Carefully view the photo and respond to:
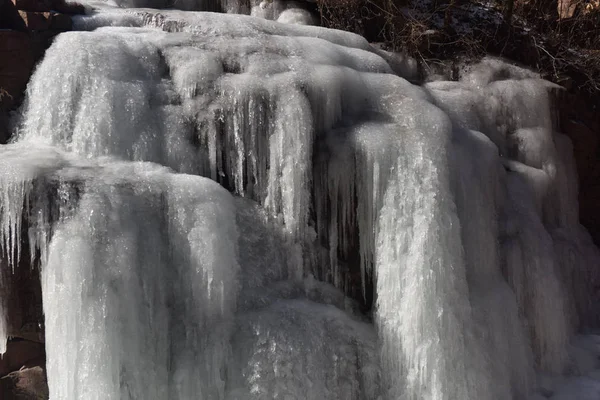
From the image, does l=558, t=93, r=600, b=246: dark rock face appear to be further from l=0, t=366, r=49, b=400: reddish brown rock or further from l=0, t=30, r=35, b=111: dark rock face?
l=0, t=366, r=49, b=400: reddish brown rock

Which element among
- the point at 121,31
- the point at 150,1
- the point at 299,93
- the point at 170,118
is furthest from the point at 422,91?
the point at 150,1

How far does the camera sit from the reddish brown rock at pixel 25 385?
15.1 feet

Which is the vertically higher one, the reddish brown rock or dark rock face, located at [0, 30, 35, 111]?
dark rock face, located at [0, 30, 35, 111]

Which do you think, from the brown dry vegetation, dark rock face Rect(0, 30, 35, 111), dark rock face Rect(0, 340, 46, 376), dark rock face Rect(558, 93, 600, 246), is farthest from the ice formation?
dark rock face Rect(558, 93, 600, 246)

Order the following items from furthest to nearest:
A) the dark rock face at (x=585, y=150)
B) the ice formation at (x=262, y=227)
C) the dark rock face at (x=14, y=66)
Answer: the dark rock face at (x=585, y=150) → the dark rock face at (x=14, y=66) → the ice formation at (x=262, y=227)

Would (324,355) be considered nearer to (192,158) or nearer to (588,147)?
(192,158)

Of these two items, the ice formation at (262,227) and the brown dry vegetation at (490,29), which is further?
the brown dry vegetation at (490,29)

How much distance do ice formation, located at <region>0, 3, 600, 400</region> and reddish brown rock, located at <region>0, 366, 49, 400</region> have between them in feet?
1.76

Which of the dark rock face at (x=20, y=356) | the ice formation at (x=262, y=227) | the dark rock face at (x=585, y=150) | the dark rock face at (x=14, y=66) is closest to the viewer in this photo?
the ice formation at (x=262, y=227)

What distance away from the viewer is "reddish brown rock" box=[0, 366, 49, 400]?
4605 millimetres

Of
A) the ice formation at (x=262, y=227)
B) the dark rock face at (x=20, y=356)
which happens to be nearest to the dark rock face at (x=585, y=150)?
the ice formation at (x=262, y=227)

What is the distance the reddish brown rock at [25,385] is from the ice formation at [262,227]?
1.76ft

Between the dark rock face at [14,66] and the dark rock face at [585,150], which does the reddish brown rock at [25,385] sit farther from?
the dark rock face at [585,150]

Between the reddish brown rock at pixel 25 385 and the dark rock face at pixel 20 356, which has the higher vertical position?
the dark rock face at pixel 20 356
